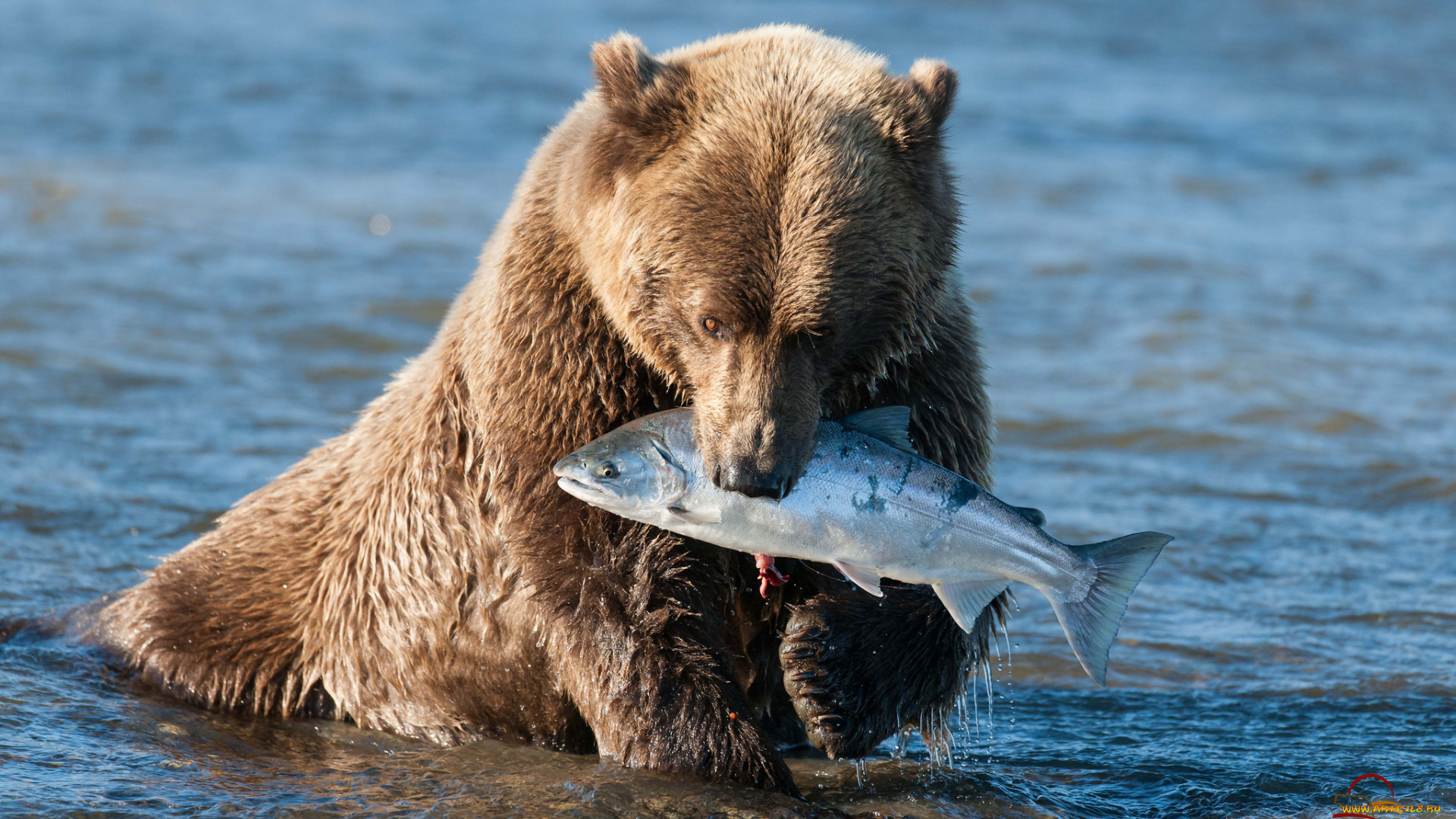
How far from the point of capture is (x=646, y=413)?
4.84 m

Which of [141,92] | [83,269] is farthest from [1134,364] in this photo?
[141,92]

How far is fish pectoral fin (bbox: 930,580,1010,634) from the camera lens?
4500 mm

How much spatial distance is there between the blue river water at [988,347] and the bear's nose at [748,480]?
3.80 ft

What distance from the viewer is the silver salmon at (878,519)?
4.21 metres

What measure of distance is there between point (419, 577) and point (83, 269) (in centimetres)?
835

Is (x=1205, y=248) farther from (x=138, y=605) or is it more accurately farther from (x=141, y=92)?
(x=141, y=92)

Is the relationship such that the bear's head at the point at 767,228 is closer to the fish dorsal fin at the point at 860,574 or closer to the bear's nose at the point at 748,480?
the bear's nose at the point at 748,480

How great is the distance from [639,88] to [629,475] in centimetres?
121

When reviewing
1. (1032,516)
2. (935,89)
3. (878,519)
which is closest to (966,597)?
(1032,516)

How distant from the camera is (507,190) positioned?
1595 centimetres

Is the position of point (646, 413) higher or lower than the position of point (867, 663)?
higher

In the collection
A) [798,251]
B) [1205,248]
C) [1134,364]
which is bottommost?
[798,251]

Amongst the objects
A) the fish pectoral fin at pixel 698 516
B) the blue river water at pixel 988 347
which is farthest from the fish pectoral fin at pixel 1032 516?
the blue river water at pixel 988 347

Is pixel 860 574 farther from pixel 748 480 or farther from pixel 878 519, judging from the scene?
pixel 748 480
